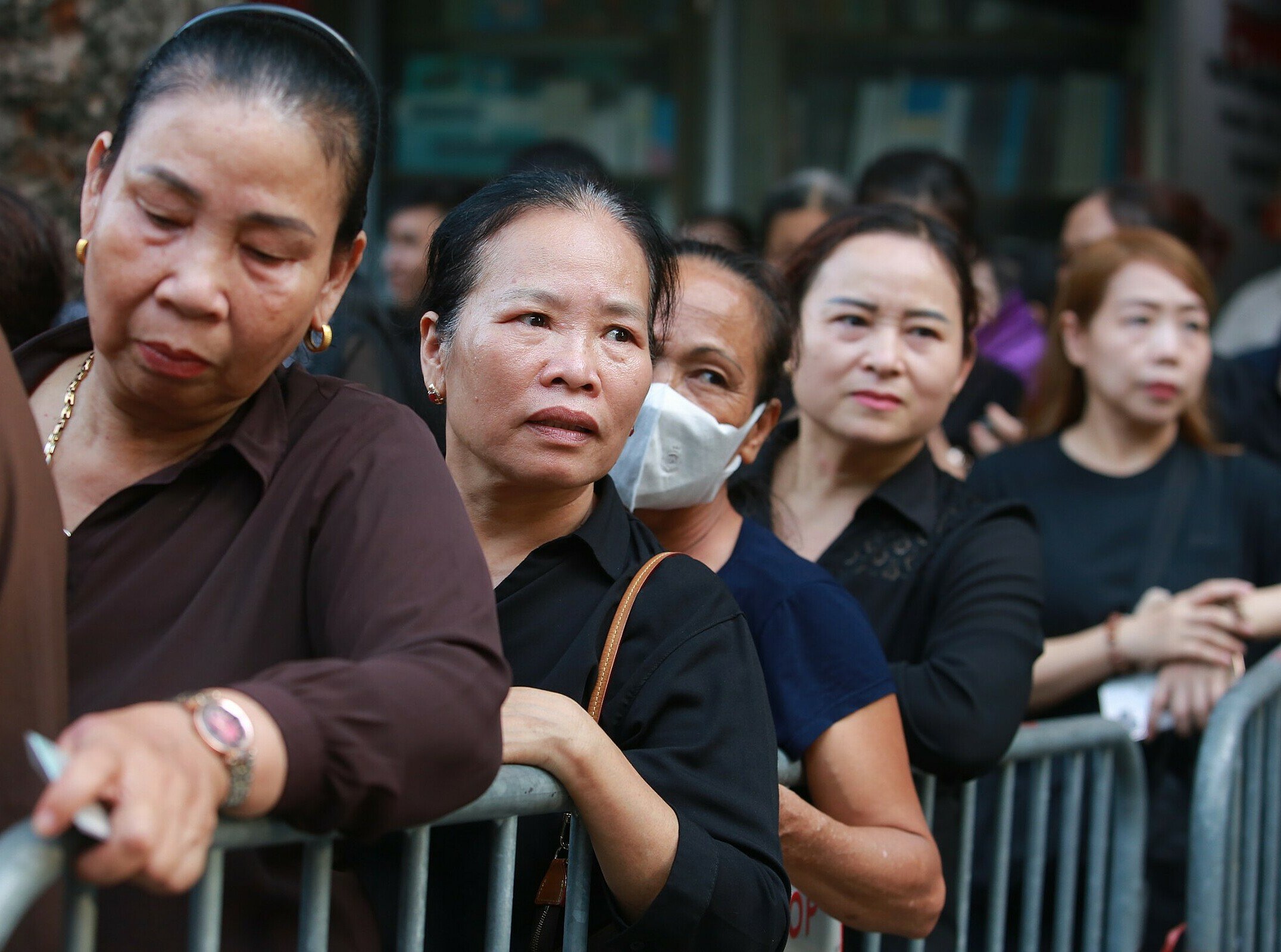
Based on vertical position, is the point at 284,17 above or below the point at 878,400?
below

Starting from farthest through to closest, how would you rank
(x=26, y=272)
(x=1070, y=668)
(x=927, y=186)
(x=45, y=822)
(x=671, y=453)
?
(x=927, y=186), (x=1070, y=668), (x=26, y=272), (x=671, y=453), (x=45, y=822)

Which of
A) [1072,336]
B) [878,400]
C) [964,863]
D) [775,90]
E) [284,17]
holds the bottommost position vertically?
[964,863]

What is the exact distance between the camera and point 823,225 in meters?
3.04

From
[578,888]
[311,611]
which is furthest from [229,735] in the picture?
[578,888]

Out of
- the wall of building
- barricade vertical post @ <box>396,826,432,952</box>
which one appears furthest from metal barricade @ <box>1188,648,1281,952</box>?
the wall of building

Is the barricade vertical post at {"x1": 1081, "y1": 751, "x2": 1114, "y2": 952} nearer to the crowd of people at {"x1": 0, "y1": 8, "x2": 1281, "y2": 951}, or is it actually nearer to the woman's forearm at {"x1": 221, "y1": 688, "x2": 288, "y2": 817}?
the crowd of people at {"x1": 0, "y1": 8, "x2": 1281, "y2": 951}

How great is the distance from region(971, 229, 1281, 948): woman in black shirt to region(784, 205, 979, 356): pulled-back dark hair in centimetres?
67

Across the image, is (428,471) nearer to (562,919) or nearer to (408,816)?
(408,816)

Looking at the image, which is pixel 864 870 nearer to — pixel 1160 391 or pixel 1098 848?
pixel 1098 848

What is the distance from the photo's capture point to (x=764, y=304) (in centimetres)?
252

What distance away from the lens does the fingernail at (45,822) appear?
1.00 meters

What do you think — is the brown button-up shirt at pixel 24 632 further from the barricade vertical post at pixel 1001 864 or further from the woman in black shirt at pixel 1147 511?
the woman in black shirt at pixel 1147 511

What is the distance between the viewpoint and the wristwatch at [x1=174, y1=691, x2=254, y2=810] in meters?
1.11

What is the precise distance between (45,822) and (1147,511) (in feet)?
9.35
